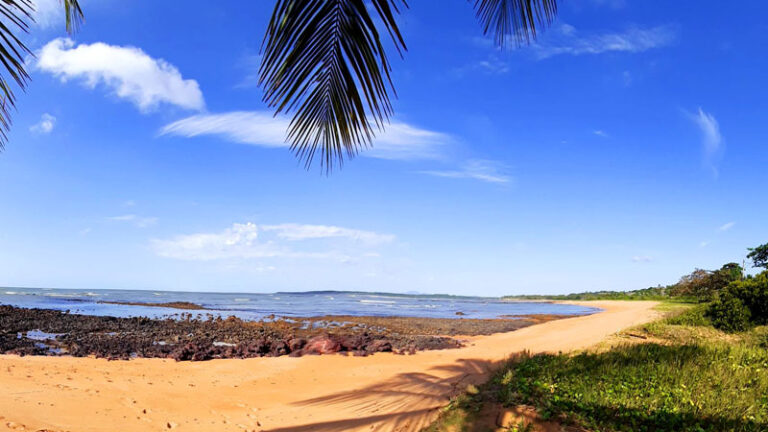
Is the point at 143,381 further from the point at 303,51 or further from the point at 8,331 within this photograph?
the point at 8,331

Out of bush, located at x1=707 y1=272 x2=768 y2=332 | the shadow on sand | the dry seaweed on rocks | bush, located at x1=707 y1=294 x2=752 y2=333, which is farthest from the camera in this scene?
bush, located at x1=707 y1=272 x2=768 y2=332

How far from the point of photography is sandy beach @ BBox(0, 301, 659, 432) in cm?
623

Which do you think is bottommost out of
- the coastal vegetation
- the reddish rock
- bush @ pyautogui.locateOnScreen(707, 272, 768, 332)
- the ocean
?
the ocean

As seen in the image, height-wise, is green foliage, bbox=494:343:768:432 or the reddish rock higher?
green foliage, bbox=494:343:768:432

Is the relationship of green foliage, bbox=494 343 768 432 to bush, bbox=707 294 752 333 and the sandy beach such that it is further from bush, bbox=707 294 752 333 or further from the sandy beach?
bush, bbox=707 294 752 333

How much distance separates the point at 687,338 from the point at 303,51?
1172 cm

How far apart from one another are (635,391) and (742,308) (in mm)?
10982

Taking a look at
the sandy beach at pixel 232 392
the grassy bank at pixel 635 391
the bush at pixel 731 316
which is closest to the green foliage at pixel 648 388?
the grassy bank at pixel 635 391

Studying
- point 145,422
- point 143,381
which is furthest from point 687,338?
point 143,381

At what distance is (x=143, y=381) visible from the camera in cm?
880

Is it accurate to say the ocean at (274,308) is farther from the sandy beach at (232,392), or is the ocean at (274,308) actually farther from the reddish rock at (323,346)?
the sandy beach at (232,392)

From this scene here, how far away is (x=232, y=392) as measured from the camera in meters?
8.34

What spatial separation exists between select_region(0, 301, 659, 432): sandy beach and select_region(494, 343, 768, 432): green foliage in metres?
1.42

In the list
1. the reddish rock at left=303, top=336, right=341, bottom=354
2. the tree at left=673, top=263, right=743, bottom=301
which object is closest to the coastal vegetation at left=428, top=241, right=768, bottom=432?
the reddish rock at left=303, top=336, right=341, bottom=354
